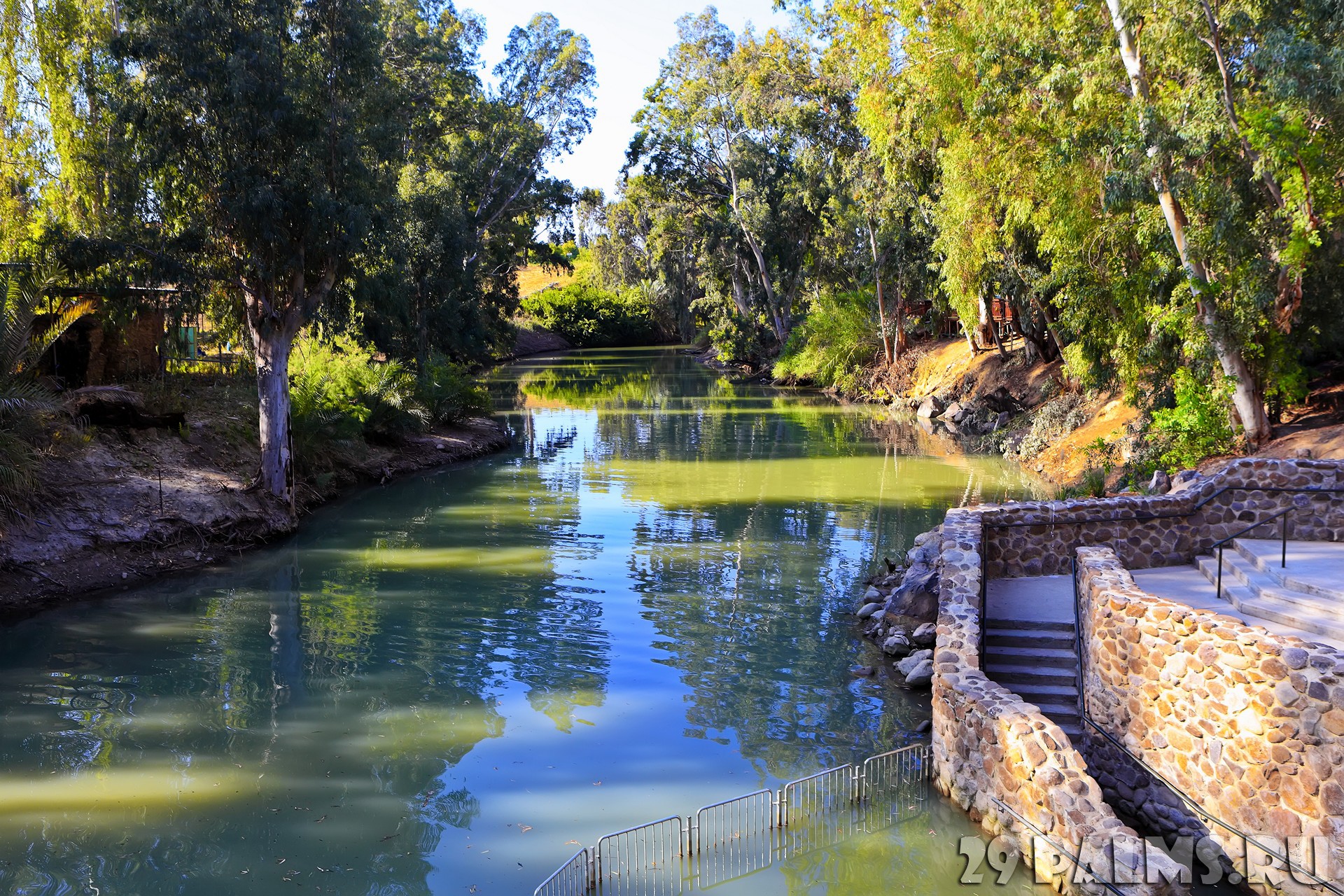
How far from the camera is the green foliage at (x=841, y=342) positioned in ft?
151

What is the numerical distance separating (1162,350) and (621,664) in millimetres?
13459

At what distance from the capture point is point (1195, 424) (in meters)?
18.4

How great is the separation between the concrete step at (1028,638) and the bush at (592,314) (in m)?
80.6

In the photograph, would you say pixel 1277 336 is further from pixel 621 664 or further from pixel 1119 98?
pixel 621 664

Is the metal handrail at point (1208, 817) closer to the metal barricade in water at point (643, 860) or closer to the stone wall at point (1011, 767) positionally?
the stone wall at point (1011, 767)

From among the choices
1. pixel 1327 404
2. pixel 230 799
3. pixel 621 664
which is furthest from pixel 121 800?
pixel 1327 404

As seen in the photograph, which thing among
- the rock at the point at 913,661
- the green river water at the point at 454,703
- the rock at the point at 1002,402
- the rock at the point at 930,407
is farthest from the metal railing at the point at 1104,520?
the rock at the point at 930,407

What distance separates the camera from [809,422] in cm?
3722

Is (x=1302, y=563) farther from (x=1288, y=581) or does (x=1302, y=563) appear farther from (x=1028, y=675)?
(x=1028, y=675)

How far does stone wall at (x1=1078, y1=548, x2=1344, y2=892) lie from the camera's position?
23.4 feet

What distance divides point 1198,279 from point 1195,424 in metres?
2.89

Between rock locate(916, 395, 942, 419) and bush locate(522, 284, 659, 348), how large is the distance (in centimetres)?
5714

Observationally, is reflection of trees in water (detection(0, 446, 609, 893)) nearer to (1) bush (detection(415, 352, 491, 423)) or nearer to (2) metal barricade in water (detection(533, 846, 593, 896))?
(2) metal barricade in water (detection(533, 846, 593, 896))

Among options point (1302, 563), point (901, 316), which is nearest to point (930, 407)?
point (901, 316)
